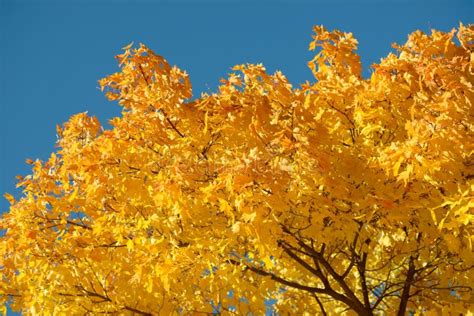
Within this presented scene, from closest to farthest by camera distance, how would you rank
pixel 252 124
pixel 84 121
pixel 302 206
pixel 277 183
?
pixel 277 183, pixel 252 124, pixel 302 206, pixel 84 121

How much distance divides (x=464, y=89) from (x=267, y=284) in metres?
2.75

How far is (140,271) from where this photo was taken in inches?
199

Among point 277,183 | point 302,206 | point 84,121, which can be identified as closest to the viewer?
point 277,183

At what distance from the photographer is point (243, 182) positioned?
4.17 metres

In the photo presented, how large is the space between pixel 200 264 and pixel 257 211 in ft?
3.13

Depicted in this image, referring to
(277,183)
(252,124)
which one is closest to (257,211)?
(277,183)

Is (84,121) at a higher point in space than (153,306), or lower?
higher

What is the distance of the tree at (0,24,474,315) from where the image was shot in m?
4.58

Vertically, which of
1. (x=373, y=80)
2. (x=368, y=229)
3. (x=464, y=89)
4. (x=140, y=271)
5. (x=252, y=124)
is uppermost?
(x=373, y=80)

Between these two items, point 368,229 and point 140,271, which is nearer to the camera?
point 140,271

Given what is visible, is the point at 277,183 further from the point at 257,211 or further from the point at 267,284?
the point at 267,284

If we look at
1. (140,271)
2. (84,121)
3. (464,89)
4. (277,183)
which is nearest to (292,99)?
(277,183)

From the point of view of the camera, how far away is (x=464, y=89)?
5023mm

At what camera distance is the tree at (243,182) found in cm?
458
